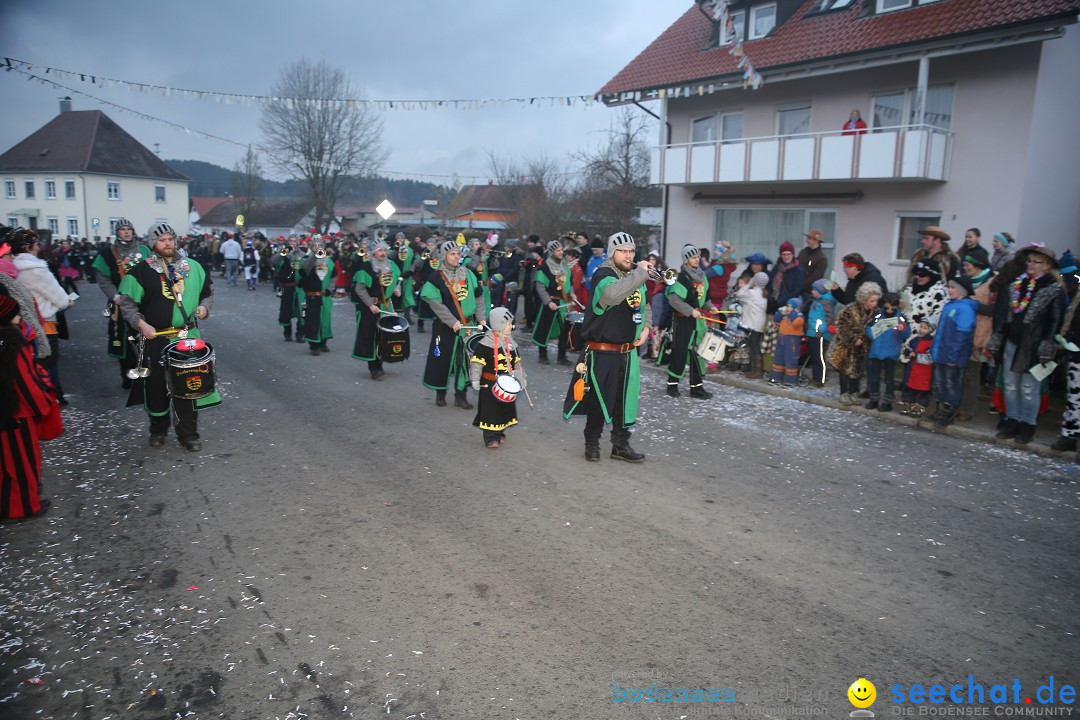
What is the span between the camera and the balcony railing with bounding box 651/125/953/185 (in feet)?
52.5

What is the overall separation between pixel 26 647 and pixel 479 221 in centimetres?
6270

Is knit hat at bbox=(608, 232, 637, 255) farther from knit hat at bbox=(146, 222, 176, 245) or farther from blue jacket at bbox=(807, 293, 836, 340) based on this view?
blue jacket at bbox=(807, 293, 836, 340)

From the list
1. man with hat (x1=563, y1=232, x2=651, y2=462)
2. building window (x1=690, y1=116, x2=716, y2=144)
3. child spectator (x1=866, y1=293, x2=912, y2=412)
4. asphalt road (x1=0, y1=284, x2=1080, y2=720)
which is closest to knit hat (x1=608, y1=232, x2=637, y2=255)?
man with hat (x1=563, y1=232, x2=651, y2=462)

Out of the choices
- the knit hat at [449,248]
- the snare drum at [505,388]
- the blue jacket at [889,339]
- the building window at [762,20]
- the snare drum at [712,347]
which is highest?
the building window at [762,20]

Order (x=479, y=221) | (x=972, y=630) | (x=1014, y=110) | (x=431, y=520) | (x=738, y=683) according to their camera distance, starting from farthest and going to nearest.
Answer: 1. (x=479, y=221)
2. (x=1014, y=110)
3. (x=431, y=520)
4. (x=972, y=630)
5. (x=738, y=683)

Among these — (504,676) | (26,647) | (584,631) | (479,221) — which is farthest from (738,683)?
(479,221)

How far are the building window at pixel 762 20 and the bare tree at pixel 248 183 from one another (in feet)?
182

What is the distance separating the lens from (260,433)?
798 centimetres

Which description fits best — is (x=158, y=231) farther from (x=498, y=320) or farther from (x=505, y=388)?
(x=505, y=388)

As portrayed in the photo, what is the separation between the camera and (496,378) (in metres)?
7.47

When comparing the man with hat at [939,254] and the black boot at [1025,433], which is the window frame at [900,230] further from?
the black boot at [1025,433]

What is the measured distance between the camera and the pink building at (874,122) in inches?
604

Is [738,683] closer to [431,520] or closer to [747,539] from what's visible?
[747,539]

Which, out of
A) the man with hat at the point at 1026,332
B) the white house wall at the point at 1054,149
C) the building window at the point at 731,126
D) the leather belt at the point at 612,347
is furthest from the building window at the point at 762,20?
the leather belt at the point at 612,347
